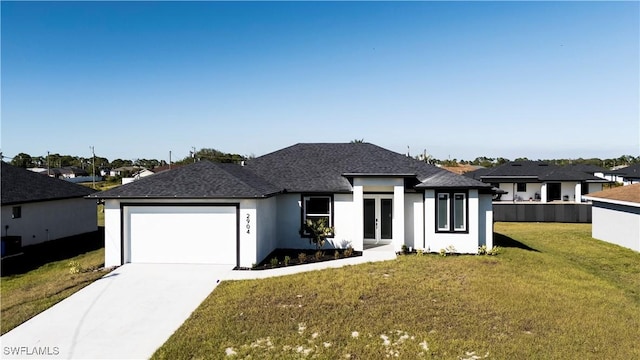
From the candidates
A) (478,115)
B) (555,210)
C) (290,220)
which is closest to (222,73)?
(290,220)

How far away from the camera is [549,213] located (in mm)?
26391

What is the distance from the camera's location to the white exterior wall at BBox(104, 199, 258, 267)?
12.5m

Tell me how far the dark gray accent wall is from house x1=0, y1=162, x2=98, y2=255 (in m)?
29.8

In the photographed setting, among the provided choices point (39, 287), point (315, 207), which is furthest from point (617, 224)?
point (39, 287)

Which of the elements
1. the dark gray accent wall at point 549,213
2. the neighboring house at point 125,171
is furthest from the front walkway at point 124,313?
the neighboring house at point 125,171

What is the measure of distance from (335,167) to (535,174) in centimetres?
2435

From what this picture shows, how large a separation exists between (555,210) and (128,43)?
31.6 meters

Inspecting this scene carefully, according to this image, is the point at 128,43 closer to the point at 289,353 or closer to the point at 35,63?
the point at 35,63

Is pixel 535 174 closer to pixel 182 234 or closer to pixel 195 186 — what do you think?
pixel 195 186

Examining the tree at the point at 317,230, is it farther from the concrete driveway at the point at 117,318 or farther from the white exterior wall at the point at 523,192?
the white exterior wall at the point at 523,192

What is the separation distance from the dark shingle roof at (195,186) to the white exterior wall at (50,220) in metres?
6.65

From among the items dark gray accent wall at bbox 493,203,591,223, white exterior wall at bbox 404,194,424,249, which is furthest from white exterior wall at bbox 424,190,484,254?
dark gray accent wall at bbox 493,203,591,223

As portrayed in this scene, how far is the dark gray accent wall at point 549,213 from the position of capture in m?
26.2

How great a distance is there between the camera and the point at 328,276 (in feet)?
36.3
